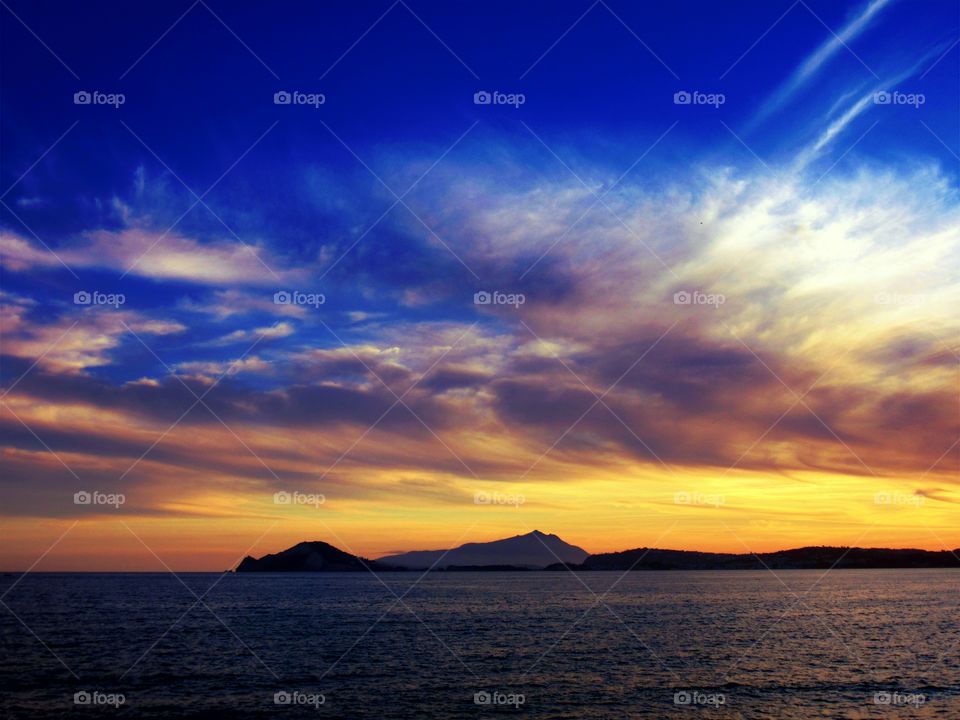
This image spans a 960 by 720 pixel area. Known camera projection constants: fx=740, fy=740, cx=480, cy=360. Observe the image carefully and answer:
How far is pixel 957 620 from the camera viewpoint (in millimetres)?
82625

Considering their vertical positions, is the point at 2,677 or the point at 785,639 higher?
the point at 2,677

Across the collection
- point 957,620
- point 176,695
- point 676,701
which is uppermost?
point 176,695

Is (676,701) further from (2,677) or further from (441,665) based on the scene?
(2,677)

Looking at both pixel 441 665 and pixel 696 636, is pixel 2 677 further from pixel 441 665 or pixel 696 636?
pixel 696 636

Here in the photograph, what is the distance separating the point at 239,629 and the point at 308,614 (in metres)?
21.4

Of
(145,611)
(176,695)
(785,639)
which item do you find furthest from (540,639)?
(145,611)

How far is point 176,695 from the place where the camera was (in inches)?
1550

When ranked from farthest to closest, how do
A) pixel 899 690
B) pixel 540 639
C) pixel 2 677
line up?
pixel 540 639
pixel 2 677
pixel 899 690

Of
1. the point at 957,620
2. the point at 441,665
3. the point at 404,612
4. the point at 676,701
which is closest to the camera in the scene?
the point at 676,701

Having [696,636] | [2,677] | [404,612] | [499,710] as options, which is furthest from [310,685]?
[404,612]

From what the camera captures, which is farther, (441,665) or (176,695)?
(441,665)

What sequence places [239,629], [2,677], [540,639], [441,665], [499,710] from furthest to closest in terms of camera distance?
[239,629] < [540,639] < [441,665] < [2,677] < [499,710]

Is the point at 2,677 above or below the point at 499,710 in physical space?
above

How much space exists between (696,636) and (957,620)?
127ft
